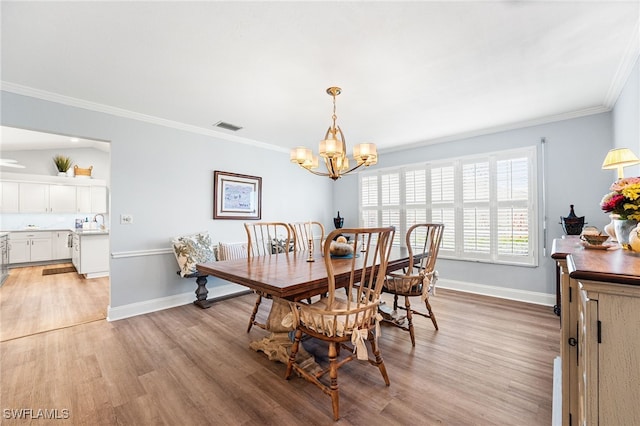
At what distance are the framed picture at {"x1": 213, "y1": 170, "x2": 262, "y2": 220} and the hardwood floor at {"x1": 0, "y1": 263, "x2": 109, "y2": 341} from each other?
6.40 feet

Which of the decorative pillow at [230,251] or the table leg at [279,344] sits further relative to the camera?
the decorative pillow at [230,251]

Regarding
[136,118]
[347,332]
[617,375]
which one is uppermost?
[136,118]

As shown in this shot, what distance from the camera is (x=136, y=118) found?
3371 mm

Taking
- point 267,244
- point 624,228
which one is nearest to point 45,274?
point 267,244

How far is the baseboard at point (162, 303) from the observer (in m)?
3.17

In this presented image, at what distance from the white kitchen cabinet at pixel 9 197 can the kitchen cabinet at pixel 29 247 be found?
23.9 inches

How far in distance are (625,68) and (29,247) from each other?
34.0 feet

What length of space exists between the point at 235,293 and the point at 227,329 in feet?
4.30

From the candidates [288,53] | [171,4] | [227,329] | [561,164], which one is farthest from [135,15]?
[561,164]

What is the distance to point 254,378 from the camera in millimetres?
1979

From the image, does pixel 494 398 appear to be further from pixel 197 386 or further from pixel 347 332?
pixel 197 386

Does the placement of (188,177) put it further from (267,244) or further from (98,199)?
(98,199)

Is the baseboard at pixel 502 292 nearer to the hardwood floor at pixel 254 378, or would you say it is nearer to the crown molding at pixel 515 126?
the hardwood floor at pixel 254 378

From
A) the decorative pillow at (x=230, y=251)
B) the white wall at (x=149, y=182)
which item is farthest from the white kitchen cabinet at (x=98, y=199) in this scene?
the decorative pillow at (x=230, y=251)
